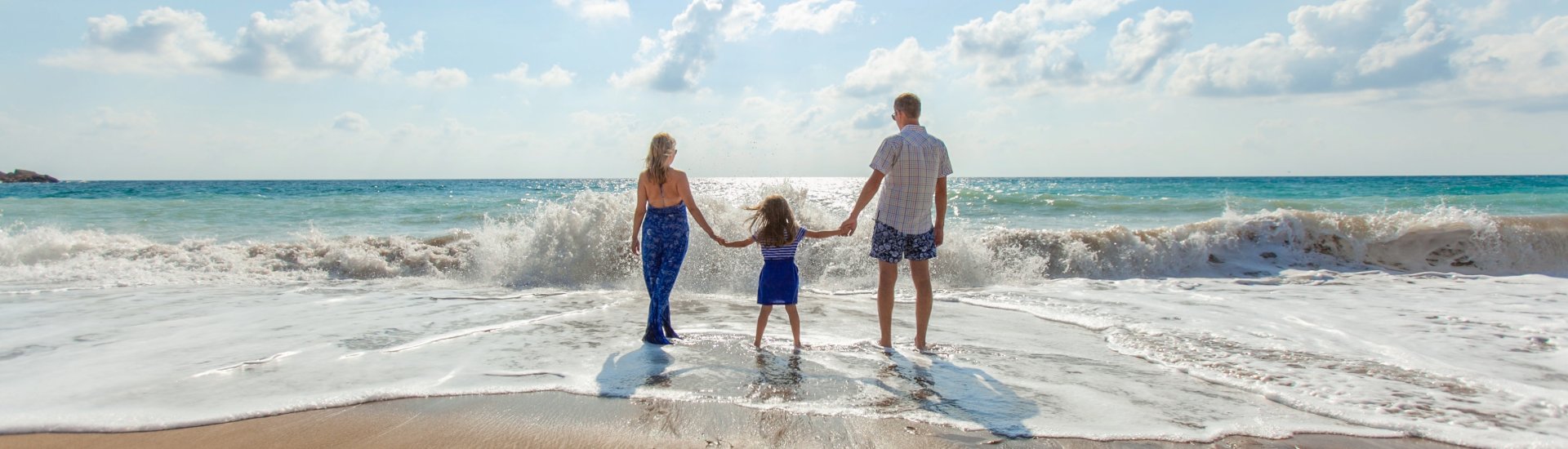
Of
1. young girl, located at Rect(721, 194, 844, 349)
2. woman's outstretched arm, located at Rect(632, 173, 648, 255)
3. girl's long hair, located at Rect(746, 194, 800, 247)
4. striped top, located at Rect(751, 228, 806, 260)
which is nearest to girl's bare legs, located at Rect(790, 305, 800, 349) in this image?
young girl, located at Rect(721, 194, 844, 349)

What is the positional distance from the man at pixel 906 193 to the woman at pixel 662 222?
3.48ft

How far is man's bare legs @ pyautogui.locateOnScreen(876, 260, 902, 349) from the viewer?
493 centimetres

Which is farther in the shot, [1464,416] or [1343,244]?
[1343,244]

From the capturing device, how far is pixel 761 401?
375cm

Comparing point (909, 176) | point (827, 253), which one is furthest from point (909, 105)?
point (827, 253)

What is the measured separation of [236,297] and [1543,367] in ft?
33.1

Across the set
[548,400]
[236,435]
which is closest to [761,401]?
[548,400]

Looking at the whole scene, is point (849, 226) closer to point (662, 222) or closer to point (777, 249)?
point (777, 249)

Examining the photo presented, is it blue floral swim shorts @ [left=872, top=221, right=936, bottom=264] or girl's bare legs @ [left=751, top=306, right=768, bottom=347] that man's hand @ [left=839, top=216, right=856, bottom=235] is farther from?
girl's bare legs @ [left=751, top=306, right=768, bottom=347]

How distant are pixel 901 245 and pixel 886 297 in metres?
0.41

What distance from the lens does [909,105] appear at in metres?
4.86

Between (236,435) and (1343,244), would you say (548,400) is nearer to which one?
(236,435)

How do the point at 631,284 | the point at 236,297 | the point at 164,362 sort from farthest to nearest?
1. the point at 631,284
2. the point at 236,297
3. the point at 164,362

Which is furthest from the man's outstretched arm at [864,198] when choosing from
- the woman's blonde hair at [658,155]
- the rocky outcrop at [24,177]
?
the rocky outcrop at [24,177]
